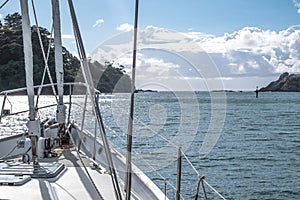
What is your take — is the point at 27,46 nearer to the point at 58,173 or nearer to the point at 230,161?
the point at 58,173

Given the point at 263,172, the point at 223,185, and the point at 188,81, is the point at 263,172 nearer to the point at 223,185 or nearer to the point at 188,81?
the point at 223,185

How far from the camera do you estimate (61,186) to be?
2613mm

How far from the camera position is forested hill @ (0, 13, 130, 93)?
11.2ft

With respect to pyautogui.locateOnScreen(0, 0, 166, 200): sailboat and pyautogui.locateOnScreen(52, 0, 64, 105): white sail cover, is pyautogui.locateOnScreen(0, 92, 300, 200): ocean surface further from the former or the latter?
pyautogui.locateOnScreen(0, 0, 166, 200): sailboat

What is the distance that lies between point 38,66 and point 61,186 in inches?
→ 200

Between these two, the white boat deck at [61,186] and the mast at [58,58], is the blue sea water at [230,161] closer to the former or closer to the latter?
the mast at [58,58]

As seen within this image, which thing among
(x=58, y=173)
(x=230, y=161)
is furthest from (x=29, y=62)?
(x=230, y=161)

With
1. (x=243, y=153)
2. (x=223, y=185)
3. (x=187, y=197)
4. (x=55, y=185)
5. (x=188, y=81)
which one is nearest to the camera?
(x=55, y=185)

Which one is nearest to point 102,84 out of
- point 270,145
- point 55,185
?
point 55,185

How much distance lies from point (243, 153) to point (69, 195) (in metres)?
11.3

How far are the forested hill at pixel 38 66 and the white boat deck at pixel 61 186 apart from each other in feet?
2.04

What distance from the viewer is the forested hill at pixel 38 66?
340cm

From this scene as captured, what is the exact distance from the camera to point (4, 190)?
238 cm

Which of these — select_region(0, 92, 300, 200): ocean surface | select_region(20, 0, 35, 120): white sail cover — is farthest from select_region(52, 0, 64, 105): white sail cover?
select_region(20, 0, 35, 120): white sail cover
